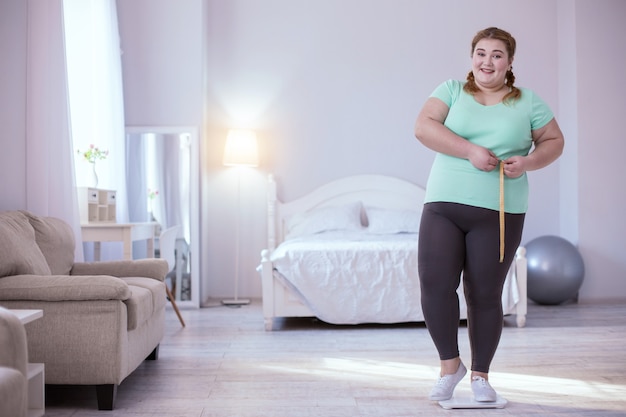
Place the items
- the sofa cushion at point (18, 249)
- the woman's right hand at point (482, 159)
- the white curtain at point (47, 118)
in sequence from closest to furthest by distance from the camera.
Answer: the woman's right hand at point (482, 159) < the sofa cushion at point (18, 249) < the white curtain at point (47, 118)

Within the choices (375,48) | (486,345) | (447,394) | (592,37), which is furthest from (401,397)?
(592,37)

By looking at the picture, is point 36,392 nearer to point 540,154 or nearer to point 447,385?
point 447,385

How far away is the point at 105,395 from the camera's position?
2.34 m

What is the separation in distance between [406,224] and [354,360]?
1827 mm

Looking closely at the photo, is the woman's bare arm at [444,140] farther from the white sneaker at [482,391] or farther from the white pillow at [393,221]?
the white pillow at [393,221]

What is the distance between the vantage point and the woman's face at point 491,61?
Answer: 222 centimetres

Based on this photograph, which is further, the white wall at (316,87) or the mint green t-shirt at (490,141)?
the white wall at (316,87)

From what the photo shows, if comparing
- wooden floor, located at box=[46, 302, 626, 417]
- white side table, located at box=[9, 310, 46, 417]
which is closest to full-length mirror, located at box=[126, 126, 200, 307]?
wooden floor, located at box=[46, 302, 626, 417]

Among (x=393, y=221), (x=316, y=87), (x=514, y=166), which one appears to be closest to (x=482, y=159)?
(x=514, y=166)

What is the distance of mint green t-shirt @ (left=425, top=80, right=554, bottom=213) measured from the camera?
2.21 m

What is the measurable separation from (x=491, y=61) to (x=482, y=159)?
0.36m

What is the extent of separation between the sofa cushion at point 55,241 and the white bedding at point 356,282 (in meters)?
1.38

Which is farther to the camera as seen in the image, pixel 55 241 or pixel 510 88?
pixel 55 241

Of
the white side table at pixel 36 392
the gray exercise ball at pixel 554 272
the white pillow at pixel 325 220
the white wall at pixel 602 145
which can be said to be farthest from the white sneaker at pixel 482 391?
the white wall at pixel 602 145
